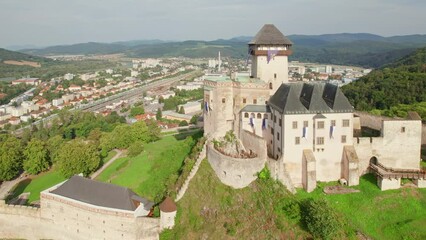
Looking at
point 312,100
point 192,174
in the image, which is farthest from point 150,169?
point 312,100

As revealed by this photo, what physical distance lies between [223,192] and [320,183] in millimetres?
9153

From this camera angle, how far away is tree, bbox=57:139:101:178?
193 feet

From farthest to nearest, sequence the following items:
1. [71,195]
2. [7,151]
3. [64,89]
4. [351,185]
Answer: [64,89]
[7,151]
[71,195]
[351,185]

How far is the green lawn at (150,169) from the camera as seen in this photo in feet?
164

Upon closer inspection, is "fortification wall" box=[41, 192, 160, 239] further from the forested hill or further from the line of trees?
the forested hill

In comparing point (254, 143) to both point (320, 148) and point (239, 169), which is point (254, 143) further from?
point (320, 148)

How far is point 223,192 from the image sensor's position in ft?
131

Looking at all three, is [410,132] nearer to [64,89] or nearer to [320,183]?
[320,183]

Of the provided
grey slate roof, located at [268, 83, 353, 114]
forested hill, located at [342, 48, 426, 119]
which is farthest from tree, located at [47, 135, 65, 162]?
forested hill, located at [342, 48, 426, 119]

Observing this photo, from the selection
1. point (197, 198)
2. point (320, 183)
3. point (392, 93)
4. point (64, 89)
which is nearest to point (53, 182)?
point (197, 198)

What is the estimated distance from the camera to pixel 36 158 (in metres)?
67.2

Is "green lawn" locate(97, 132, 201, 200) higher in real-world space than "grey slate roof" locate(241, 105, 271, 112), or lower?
lower

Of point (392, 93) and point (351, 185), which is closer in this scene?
point (351, 185)

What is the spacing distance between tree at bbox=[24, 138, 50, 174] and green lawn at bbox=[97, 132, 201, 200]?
1331 cm
